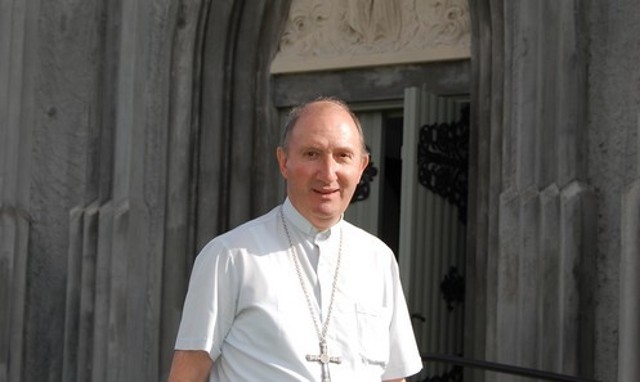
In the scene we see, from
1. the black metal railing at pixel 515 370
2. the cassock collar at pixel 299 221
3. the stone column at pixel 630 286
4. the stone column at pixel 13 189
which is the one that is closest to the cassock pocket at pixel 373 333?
the cassock collar at pixel 299 221

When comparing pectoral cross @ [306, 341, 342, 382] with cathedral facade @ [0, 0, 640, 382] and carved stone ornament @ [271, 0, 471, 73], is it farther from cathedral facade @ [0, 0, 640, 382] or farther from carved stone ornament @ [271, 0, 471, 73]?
carved stone ornament @ [271, 0, 471, 73]

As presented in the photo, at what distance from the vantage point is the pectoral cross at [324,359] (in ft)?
11.7

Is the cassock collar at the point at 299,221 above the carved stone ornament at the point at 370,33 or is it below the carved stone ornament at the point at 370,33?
below

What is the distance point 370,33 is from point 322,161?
5039 millimetres

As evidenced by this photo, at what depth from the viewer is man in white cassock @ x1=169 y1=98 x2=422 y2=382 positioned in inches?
140

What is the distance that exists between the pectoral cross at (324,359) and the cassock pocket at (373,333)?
100 mm

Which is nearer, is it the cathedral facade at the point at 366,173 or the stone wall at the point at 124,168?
the cathedral facade at the point at 366,173

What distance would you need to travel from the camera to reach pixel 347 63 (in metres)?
8.64

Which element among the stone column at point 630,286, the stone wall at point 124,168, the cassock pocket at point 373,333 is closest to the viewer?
the cassock pocket at point 373,333

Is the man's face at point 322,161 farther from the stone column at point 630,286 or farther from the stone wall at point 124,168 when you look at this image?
the stone wall at point 124,168

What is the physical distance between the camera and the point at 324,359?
11.7ft

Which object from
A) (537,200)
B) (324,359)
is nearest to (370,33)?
(537,200)

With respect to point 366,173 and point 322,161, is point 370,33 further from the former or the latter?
point 322,161

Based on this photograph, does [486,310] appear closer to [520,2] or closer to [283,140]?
[520,2]
